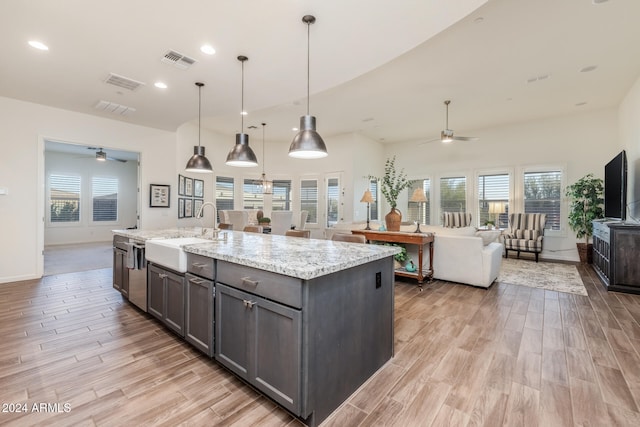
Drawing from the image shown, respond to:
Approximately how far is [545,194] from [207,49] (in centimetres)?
783

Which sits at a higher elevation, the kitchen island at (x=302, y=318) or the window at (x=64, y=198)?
the window at (x=64, y=198)

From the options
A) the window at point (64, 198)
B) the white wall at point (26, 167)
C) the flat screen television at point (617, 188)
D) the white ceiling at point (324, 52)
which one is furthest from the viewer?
the window at point (64, 198)

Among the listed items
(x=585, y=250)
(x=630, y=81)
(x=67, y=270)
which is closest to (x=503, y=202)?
(x=585, y=250)

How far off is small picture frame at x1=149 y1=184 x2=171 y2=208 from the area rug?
660cm

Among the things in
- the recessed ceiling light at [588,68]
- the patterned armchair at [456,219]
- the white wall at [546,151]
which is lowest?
the patterned armchair at [456,219]

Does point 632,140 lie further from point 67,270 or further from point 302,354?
point 67,270

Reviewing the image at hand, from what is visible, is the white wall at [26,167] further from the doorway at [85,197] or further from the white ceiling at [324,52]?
the doorway at [85,197]

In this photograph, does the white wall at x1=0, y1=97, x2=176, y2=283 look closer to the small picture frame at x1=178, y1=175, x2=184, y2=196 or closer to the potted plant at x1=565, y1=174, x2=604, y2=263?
the small picture frame at x1=178, y1=175, x2=184, y2=196

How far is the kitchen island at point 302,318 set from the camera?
61.4 inches

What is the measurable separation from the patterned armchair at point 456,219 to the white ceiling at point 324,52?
2955mm

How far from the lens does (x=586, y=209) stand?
6.16m

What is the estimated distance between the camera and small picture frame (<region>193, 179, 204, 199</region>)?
297 inches

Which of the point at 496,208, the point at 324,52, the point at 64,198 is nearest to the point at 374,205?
the point at 496,208

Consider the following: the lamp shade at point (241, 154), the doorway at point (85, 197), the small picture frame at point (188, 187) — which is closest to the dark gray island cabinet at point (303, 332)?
the lamp shade at point (241, 154)
